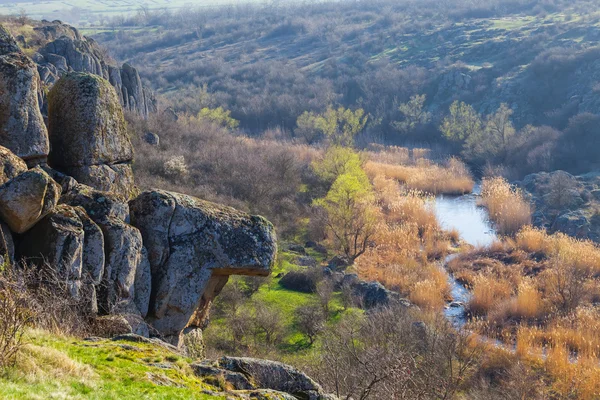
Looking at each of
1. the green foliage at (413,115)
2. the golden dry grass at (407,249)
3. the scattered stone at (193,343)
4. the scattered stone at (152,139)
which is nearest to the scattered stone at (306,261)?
the golden dry grass at (407,249)

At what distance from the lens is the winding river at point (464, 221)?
3588 cm

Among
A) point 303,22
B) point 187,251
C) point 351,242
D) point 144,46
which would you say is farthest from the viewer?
point 303,22

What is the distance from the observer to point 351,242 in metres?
40.7

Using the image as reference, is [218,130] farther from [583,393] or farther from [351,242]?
[583,393]

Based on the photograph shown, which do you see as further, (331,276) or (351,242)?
(351,242)

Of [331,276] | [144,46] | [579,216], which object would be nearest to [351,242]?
[331,276]

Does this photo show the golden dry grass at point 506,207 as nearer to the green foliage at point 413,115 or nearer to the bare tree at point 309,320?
the bare tree at point 309,320

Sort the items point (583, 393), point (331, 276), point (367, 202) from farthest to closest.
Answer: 1. point (367, 202)
2. point (331, 276)
3. point (583, 393)

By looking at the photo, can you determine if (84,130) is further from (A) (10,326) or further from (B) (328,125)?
(B) (328,125)

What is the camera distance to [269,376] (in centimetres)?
1167

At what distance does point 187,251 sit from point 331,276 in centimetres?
1940

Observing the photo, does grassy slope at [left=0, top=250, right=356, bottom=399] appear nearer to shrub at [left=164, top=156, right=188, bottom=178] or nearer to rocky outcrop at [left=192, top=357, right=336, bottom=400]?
rocky outcrop at [left=192, top=357, right=336, bottom=400]

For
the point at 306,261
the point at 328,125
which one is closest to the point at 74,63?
the point at 306,261

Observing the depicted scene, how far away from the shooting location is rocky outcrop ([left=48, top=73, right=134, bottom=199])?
50.8 ft
